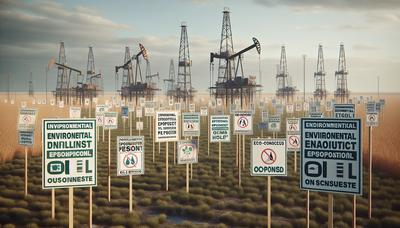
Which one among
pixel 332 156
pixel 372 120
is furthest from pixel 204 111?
pixel 332 156

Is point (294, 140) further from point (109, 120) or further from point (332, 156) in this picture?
point (332, 156)

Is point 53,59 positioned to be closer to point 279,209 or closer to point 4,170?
point 4,170

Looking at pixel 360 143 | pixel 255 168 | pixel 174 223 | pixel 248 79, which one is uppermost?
pixel 248 79

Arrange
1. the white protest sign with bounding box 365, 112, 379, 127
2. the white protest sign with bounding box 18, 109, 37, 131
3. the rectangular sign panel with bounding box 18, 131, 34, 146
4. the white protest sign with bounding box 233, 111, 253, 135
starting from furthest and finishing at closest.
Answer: the white protest sign with bounding box 233, 111, 253, 135, the white protest sign with bounding box 18, 109, 37, 131, the rectangular sign panel with bounding box 18, 131, 34, 146, the white protest sign with bounding box 365, 112, 379, 127

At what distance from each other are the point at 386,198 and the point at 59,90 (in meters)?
87.7

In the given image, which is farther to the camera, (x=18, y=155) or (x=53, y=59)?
(x=53, y=59)

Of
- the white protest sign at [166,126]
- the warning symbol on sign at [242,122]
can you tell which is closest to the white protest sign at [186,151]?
the white protest sign at [166,126]

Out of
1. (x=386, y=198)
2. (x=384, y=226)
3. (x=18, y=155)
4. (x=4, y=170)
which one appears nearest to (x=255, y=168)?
(x=384, y=226)

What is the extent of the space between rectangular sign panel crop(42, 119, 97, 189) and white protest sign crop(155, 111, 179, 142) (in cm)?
898

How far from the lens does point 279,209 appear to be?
16.4 meters

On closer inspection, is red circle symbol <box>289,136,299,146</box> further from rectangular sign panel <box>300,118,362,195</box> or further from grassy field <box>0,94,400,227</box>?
rectangular sign panel <box>300,118,362,195</box>

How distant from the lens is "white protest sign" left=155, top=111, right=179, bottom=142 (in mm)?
18391

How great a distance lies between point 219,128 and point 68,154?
1255cm

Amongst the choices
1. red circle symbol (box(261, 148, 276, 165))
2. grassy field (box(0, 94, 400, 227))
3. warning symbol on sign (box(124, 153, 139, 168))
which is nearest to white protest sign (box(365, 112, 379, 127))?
grassy field (box(0, 94, 400, 227))
